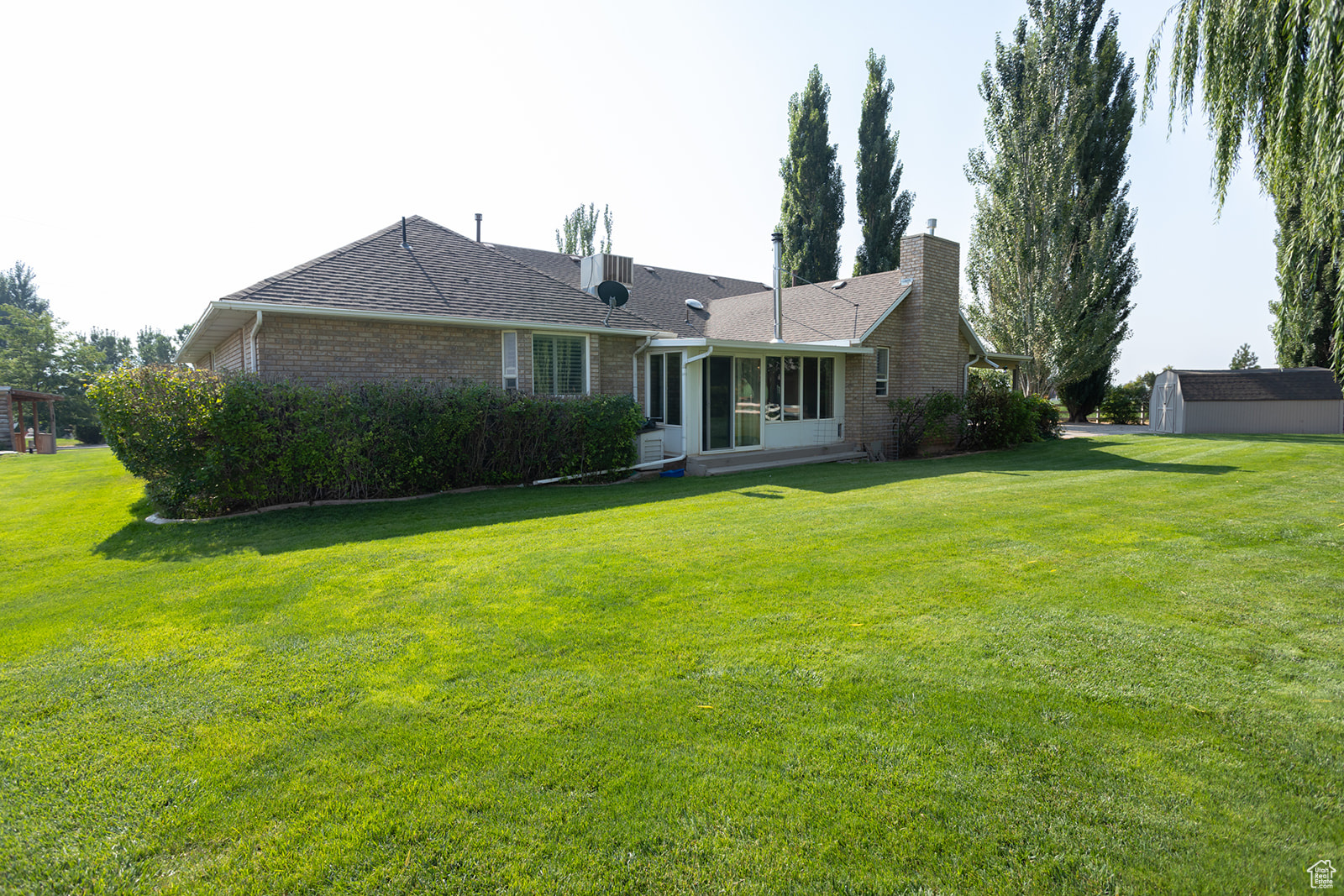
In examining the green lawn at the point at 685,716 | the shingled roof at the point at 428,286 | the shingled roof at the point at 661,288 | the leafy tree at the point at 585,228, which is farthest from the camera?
the leafy tree at the point at 585,228

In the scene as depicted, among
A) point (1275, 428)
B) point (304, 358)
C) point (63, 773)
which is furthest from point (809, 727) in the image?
point (1275, 428)

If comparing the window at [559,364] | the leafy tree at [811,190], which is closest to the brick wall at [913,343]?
the window at [559,364]

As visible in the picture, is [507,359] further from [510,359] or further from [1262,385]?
[1262,385]

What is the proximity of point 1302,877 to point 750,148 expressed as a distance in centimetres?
1776

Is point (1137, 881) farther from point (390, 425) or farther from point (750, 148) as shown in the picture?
point (750, 148)

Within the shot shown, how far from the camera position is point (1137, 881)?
7.20 ft

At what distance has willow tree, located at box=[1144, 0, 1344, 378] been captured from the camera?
4.12 m

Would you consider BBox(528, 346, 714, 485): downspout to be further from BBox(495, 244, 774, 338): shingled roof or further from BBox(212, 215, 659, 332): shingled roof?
BBox(495, 244, 774, 338): shingled roof

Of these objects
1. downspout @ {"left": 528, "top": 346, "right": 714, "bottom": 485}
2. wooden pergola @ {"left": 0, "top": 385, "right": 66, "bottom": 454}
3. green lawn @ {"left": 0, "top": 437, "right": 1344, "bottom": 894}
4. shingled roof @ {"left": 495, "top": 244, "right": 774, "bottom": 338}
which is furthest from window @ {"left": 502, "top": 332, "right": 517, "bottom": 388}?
wooden pergola @ {"left": 0, "top": 385, "right": 66, "bottom": 454}

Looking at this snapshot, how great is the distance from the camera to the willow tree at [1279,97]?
4.12m

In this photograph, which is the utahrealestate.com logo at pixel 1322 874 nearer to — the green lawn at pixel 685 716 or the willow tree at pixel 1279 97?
the green lawn at pixel 685 716

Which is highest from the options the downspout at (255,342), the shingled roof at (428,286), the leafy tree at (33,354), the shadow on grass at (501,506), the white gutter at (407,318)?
the leafy tree at (33,354)

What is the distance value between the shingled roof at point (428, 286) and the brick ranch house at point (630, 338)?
0.14ft

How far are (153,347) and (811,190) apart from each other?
6930cm
